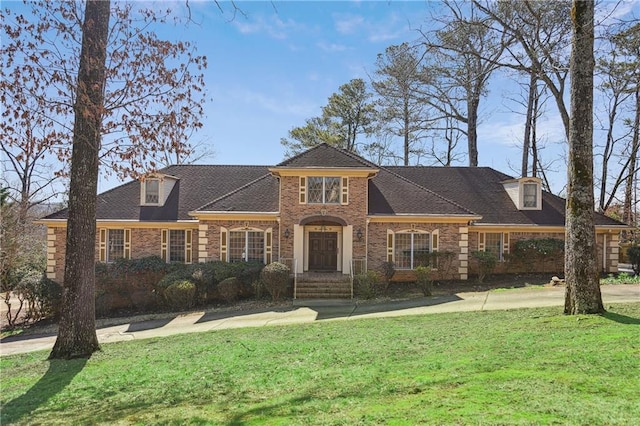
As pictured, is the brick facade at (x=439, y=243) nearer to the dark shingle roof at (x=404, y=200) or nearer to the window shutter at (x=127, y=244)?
the dark shingle roof at (x=404, y=200)

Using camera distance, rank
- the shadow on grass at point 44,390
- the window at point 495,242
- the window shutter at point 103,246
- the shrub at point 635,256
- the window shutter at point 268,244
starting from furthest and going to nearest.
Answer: the shrub at point 635,256 → the window at point 495,242 → the window shutter at point 103,246 → the window shutter at point 268,244 → the shadow on grass at point 44,390

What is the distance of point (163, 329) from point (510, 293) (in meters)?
11.5

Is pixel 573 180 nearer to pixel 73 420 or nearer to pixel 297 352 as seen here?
pixel 297 352

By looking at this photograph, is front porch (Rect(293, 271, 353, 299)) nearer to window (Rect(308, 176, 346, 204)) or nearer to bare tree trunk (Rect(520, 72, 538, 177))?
window (Rect(308, 176, 346, 204))

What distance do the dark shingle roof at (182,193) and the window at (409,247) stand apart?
29.8ft

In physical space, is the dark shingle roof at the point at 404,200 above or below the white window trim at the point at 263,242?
above

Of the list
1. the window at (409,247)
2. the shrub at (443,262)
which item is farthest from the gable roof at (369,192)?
the shrub at (443,262)

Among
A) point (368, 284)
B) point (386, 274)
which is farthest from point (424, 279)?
point (368, 284)

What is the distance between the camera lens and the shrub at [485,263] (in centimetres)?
1780

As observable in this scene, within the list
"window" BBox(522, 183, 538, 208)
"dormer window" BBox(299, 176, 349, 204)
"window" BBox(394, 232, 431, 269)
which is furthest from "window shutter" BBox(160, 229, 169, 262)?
"window" BBox(522, 183, 538, 208)

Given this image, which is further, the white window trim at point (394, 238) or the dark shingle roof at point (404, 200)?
the dark shingle roof at point (404, 200)

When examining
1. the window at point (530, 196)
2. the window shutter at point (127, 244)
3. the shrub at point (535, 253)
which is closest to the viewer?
the shrub at point (535, 253)

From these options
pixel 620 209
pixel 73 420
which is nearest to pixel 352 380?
pixel 73 420

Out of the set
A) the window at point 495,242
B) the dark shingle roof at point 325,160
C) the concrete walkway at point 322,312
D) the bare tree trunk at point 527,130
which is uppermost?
the bare tree trunk at point 527,130
